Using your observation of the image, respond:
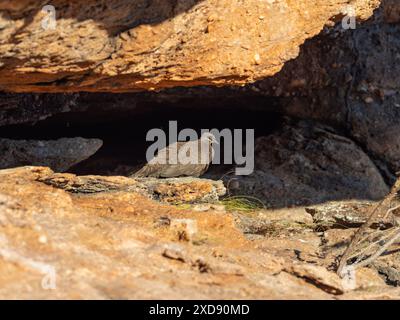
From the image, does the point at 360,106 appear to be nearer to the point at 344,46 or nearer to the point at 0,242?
the point at 344,46

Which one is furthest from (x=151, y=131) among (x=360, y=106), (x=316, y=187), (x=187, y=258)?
(x=187, y=258)

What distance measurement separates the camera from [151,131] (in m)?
6.12

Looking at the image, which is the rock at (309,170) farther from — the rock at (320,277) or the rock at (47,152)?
the rock at (320,277)

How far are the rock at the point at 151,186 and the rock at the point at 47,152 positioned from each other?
22.3 inches

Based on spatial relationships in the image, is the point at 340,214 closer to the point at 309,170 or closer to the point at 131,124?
the point at 309,170

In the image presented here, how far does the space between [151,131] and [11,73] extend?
2226 millimetres

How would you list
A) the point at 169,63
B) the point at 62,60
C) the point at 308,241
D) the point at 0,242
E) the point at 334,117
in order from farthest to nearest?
the point at 334,117, the point at 308,241, the point at 169,63, the point at 62,60, the point at 0,242

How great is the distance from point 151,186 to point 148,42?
114 centimetres

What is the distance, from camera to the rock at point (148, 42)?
3.85 m

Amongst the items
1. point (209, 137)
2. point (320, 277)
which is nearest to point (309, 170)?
point (209, 137)

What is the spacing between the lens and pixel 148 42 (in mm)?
4121

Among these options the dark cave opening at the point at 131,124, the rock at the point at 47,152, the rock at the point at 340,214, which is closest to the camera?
the rock at the point at 47,152

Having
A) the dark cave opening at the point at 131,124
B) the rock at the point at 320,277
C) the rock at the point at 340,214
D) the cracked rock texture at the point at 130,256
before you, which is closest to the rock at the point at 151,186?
the cracked rock texture at the point at 130,256

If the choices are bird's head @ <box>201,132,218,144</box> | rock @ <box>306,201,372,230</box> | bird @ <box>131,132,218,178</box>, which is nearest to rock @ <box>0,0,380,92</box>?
bird @ <box>131,132,218,178</box>
